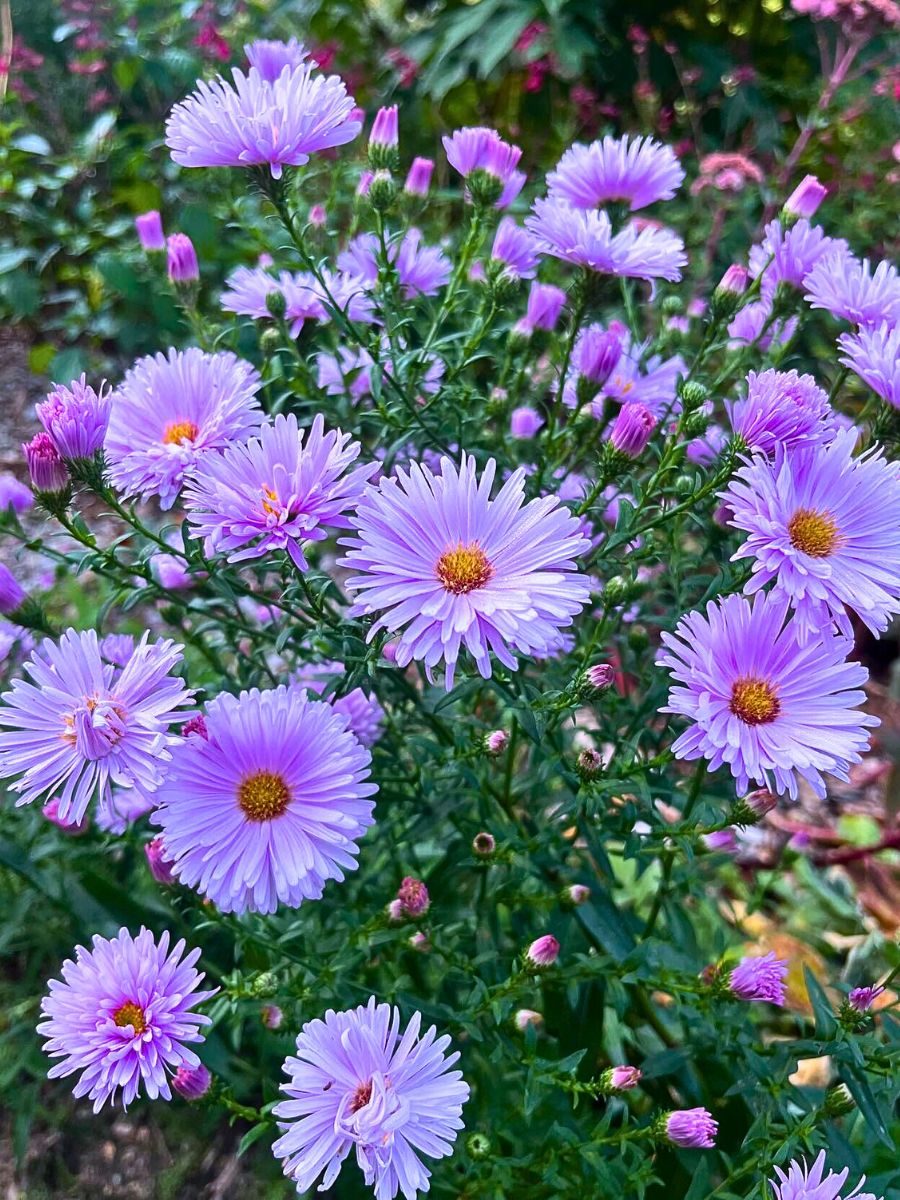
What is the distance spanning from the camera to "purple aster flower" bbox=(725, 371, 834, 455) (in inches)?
36.8

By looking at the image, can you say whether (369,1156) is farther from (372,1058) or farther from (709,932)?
(709,932)

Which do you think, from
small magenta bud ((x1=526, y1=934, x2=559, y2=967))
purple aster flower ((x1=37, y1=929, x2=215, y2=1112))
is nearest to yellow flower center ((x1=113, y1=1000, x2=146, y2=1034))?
purple aster flower ((x1=37, y1=929, x2=215, y2=1112))

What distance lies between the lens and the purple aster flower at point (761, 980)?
105cm

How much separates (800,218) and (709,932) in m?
1.44

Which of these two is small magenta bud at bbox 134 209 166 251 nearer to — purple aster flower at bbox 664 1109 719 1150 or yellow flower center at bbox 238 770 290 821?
yellow flower center at bbox 238 770 290 821

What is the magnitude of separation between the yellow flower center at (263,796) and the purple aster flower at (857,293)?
32.6 inches

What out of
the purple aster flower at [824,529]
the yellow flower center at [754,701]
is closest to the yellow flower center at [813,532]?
the purple aster flower at [824,529]

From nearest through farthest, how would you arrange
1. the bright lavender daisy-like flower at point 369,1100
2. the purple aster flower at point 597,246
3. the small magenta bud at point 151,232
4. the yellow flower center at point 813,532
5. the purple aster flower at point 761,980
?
the bright lavender daisy-like flower at point 369,1100 → the yellow flower center at point 813,532 → the purple aster flower at point 761,980 → the purple aster flower at point 597,246 → the small magenta bud at point 151,232

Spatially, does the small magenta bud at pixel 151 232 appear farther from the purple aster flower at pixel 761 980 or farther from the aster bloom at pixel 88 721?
the purple aster flower at pixel 761 980

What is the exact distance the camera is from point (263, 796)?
0.99 metres

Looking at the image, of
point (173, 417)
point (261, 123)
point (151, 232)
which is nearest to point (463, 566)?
point (173, 417)

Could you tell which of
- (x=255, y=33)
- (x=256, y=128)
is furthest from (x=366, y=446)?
(x=255, y=33)

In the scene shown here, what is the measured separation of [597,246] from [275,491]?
54cm

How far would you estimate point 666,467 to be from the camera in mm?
1074
